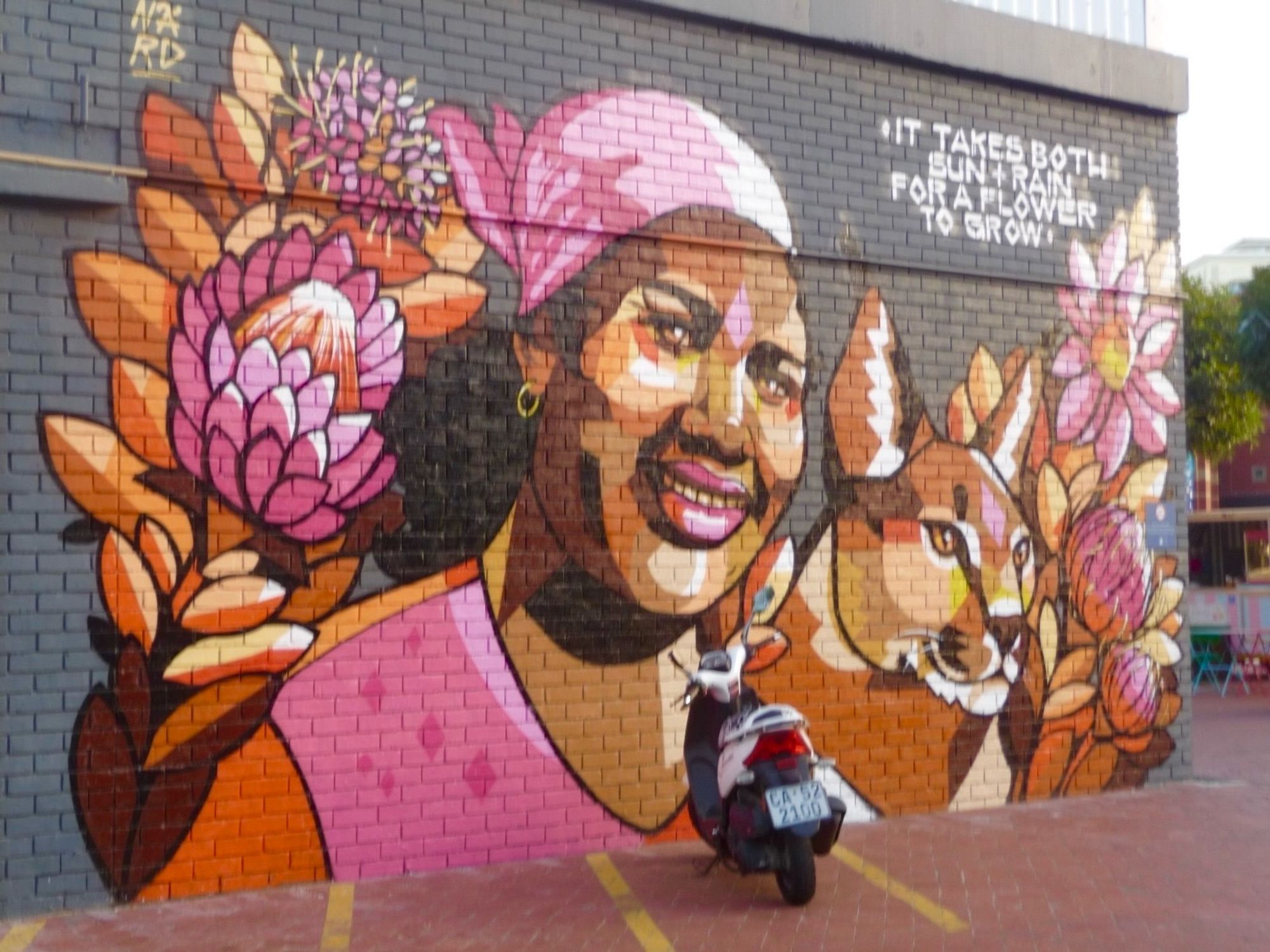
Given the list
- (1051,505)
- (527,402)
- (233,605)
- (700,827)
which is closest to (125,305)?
(233,605)

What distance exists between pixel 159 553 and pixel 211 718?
0.85 meters

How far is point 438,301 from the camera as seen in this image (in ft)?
24.1

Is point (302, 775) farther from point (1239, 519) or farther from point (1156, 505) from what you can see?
point (1239, 519)

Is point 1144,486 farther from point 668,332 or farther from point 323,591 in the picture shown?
point 323,591

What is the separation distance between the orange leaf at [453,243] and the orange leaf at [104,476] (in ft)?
6.23

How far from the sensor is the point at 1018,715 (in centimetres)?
909

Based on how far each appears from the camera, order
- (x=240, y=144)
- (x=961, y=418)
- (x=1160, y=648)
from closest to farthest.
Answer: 1. (x=240, y=144)
2. (x=961, y=418)
3. (x=1160, y=648)

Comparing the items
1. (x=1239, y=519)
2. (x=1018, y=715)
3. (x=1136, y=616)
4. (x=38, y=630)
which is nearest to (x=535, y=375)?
(x=38, y=630)

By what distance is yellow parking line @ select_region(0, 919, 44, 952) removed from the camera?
584 centimetres

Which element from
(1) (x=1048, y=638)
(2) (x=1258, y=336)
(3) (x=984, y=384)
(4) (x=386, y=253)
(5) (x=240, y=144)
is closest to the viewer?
(5) (x=240, y=144)

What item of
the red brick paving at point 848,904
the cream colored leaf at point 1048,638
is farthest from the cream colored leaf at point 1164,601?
the red brick paving at point 848,904

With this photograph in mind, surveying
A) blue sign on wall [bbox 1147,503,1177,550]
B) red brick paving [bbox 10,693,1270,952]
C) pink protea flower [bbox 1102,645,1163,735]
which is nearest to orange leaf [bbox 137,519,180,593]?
red brick paving [bbox 10,693,1270,952]

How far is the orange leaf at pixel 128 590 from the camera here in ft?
21.2

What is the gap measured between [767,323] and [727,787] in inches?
117
